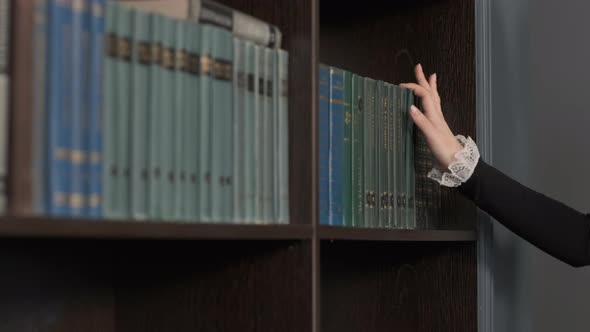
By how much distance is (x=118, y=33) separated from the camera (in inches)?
35.6

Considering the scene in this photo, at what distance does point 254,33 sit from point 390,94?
1.25 ft

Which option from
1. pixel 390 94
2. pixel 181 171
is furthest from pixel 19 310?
pixel 390 94

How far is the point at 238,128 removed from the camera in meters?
1.06

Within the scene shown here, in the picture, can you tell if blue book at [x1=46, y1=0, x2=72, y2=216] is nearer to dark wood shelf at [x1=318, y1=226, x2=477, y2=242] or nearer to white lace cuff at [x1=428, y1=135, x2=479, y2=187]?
dark wood shelf at [x1=318, y1=226, x2=477, y2=242]

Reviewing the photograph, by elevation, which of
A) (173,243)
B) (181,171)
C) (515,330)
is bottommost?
(515,330)

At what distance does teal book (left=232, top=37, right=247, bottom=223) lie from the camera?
41.5 inches

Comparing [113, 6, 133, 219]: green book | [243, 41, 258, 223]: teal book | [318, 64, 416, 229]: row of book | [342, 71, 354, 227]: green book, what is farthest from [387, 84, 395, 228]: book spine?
[113, 6, 133, 219]: green book

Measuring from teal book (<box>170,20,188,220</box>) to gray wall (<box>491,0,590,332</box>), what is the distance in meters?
0.83

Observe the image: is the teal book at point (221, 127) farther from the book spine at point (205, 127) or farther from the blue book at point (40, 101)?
the blue book at point (40, 101)

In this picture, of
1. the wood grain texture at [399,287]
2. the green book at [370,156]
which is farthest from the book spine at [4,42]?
the wood grain texture at [399,287]

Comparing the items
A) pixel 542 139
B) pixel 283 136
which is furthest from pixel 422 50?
pixel 283 136

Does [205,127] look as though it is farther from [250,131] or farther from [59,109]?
[59,109]

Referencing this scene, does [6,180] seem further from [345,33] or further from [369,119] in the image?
[345,33]

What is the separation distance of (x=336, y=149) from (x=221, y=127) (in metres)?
0.28
